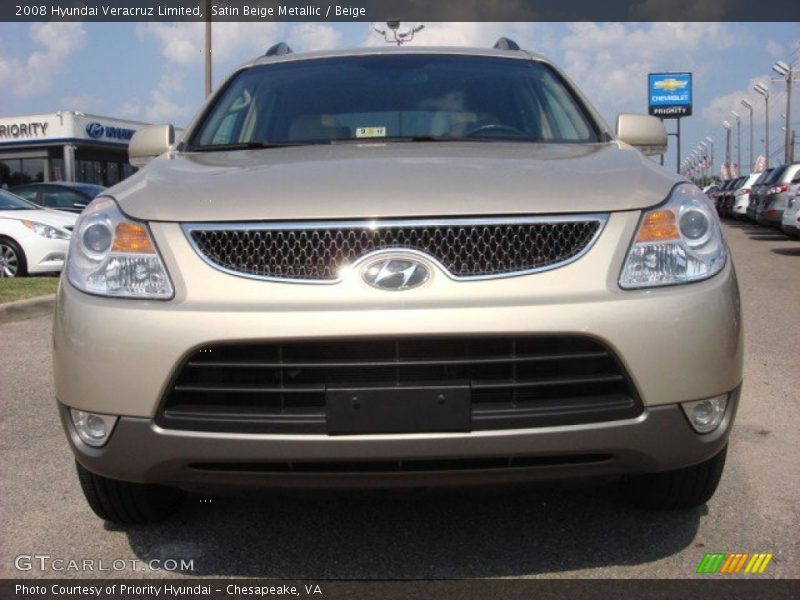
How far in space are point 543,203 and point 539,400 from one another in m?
0.54

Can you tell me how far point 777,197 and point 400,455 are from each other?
15889 mm

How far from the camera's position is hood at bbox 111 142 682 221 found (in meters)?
2.42

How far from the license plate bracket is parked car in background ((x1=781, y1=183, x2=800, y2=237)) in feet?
42.7

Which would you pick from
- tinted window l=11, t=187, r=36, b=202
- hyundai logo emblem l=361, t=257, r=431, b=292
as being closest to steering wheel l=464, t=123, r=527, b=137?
hyundai logo emblem l=361, t=257, r=431, b=292

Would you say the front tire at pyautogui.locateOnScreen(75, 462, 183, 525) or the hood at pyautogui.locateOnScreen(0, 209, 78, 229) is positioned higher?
the front tire at pyautogui.locateOnScreen(75, 462, 183, 525)

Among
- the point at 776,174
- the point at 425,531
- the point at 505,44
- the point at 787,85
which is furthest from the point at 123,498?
the point at 787,85

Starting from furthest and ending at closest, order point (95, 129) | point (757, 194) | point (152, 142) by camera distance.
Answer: point (95, 129)
point (757, 194)
point (152, 142)

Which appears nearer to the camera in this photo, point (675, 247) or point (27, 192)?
point (675, 247)

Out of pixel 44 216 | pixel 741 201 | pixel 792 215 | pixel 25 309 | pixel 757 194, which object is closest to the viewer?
pixel 25 309

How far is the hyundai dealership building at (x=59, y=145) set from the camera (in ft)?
112

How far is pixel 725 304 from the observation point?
2457mm

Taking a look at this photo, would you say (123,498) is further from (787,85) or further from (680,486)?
(787,85)

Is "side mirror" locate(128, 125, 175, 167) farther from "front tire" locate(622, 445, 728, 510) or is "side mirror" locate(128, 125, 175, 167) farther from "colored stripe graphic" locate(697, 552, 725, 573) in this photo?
"colored stripe graphic" locate(697, 552, 725, 573)

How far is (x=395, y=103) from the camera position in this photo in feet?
12.5
